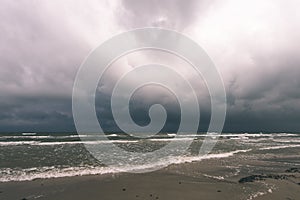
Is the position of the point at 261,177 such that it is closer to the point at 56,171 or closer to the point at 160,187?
the point at 160,187

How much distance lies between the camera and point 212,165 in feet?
121

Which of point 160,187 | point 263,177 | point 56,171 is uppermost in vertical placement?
point 56,171

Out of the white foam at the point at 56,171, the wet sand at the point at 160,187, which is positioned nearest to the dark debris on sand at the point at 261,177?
the wet sand at the point at 160,187

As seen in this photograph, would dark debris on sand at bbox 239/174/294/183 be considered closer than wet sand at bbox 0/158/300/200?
No

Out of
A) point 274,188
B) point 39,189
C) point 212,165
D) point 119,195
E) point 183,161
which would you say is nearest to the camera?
point 119,195

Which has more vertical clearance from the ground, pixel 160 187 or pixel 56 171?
pixel 56 171

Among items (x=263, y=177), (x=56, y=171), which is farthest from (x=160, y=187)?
(x=56, y=171)

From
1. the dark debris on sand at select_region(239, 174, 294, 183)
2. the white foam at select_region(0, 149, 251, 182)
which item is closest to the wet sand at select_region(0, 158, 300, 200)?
the dark debris on sand at select_region(239, 174, 294, 183)

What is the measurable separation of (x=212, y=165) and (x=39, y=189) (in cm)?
2140

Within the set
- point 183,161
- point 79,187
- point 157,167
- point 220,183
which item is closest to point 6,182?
point 79,187

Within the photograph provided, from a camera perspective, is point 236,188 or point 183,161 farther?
point 183,161

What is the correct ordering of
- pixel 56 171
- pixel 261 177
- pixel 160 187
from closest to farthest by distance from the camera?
pixel 160 187 < pixel 261 177 < pixel 56 171

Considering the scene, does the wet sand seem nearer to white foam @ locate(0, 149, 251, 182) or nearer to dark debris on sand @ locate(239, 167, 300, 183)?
dark debris on sand @ locate(239, 167, 300, 183)

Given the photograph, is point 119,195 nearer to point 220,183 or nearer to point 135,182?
point 135,182
